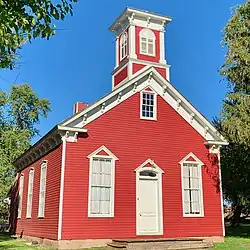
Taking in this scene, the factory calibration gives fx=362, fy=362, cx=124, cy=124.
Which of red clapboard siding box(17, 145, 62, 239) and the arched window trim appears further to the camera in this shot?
the arched window trim

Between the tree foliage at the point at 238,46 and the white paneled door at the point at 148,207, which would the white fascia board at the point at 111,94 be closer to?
the white paneled door at the point at 148,207

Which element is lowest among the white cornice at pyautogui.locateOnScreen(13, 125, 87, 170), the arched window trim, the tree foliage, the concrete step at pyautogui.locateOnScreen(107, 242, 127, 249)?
the concrete step at pyautogui.locateOnScreen(107, 242, 127, 249)

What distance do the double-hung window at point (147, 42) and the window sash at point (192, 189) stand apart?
6044 millimetres

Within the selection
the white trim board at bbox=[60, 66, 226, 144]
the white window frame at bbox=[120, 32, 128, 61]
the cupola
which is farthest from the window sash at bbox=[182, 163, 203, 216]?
the white window frame at bbox=[120, 32, 128, 61]

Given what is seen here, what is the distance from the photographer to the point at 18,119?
3681 centimetres

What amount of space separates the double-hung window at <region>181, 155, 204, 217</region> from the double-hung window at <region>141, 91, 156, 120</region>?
2.56m

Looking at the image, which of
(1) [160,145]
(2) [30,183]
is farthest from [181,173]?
(2) [30,183]

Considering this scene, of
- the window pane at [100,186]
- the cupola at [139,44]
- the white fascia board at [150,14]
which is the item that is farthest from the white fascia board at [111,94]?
the white fascia board at [150,14]

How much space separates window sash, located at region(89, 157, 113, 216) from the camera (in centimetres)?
1413

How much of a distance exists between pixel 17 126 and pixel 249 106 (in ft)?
84.9

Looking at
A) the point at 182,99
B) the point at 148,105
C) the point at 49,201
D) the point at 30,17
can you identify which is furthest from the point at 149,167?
the point at 30,17

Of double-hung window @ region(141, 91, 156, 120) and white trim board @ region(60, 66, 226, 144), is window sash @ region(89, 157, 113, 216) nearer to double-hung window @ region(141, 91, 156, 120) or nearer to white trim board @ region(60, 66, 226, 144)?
white trim board @ region(60, 66, 226, 144)

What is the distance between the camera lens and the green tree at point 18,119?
3281cm

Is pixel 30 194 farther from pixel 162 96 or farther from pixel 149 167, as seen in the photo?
pixel 162 96
